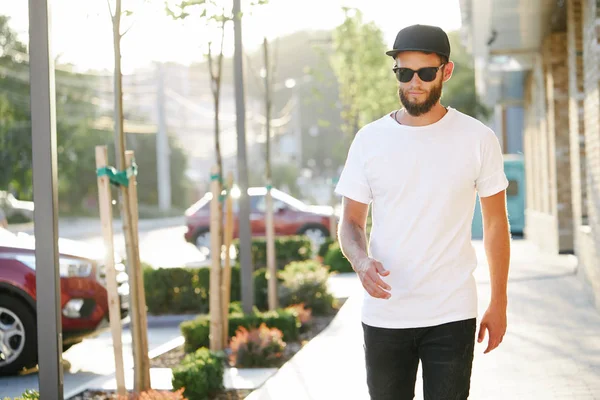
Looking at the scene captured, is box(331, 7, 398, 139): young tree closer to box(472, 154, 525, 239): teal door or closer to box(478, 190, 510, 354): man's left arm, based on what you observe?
box(472, 154, 525, 239): teal door

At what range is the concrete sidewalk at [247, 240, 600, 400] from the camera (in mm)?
7152

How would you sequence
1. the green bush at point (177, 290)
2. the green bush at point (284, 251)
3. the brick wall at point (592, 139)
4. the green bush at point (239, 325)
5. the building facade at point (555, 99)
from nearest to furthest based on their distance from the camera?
the green bush at point (239, 325)
the brick wall at point (592, 139)
the building facade at point (555, 99)
the green bush at point (177, 290)
the green bush at point (284, 251)

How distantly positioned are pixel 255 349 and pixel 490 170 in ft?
17.1

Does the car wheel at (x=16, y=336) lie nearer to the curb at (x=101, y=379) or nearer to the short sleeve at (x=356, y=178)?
the curb at (x=101, y=379)

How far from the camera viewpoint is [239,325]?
9.83 meters

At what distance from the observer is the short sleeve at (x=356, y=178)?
4.11 meters

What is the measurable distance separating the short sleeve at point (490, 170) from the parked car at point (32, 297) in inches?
202

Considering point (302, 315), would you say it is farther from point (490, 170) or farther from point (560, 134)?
point (560, 134)

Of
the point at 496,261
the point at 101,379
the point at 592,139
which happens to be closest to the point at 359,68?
the point at 592,139

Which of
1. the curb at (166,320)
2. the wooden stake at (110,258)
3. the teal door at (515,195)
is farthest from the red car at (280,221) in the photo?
the wooden stake at (110,258)

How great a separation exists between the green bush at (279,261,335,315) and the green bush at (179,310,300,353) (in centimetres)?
218

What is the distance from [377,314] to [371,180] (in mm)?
503

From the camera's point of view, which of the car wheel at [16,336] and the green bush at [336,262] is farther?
the green bush at [336,262]

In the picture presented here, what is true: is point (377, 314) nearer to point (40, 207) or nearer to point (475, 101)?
point (40, 207)
